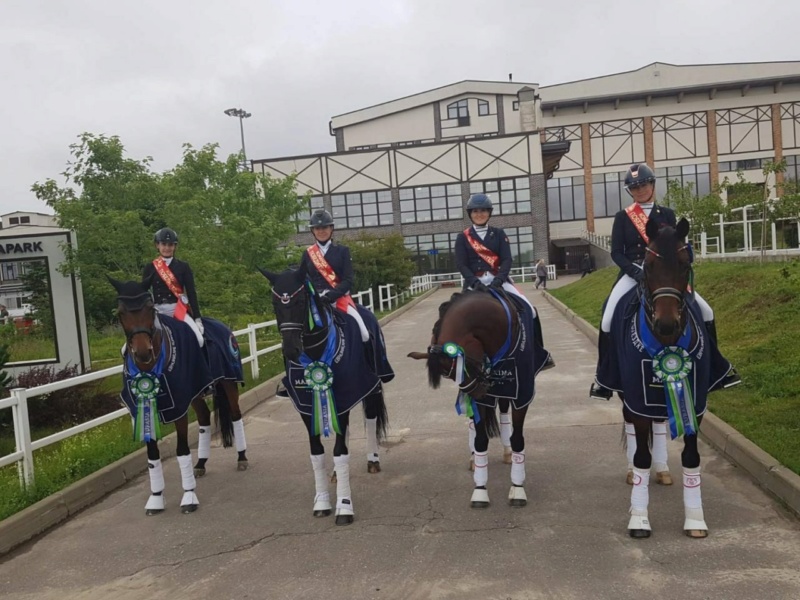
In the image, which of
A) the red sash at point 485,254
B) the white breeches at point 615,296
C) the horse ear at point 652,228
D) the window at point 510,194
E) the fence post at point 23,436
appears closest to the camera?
the horse ear at point 652,228

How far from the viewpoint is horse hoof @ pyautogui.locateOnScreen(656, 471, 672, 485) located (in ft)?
17.6

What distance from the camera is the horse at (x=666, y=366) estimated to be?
4121mm

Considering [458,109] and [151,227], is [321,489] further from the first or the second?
[458,109]

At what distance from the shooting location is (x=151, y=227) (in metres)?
12.1

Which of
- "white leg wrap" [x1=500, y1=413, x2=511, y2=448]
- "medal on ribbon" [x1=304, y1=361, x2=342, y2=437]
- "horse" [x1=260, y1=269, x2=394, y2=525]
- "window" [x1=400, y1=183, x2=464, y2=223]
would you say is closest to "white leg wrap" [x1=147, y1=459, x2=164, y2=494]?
"horse" [x1=260, y1=269, x2=394, y2=525]

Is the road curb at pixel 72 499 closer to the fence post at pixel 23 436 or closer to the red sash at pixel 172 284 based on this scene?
the fence post at pixel 23 436

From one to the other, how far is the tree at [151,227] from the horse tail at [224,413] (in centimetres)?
486

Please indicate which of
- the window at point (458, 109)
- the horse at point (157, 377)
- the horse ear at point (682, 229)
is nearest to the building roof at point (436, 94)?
the window at point (458, 109)

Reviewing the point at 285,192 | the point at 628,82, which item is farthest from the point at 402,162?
the point at 285,192

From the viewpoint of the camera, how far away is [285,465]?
6.82 meters

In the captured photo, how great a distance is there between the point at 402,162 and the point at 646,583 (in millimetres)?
45680

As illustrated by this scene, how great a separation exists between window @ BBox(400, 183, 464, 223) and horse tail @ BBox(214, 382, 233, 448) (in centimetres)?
4146

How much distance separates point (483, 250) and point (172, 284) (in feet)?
10.6

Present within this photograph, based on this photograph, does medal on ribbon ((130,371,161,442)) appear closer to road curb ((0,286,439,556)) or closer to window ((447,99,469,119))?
road curb ((0,286,439,556))
